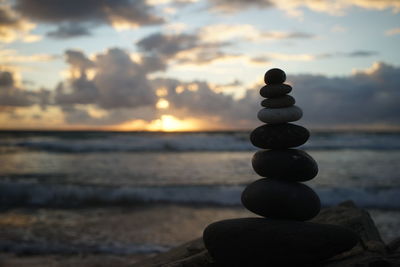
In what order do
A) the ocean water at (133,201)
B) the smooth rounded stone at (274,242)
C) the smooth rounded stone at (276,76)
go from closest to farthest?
1. the smooth rounded stone at (274,242)
2. the smooth rounded stone at (276,76)
3. the ocean water at (133,201)

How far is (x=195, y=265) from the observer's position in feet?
14.9

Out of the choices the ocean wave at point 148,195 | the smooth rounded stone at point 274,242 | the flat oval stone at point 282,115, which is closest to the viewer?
the smooth rounded stone at point 274,242

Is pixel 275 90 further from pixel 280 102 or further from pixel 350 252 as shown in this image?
pixel 350 252

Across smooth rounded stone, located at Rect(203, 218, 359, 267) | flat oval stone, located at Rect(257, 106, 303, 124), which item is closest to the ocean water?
smooth rounded stone, located at Rect(203, 218, 359, 267)

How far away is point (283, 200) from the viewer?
14.8 feet

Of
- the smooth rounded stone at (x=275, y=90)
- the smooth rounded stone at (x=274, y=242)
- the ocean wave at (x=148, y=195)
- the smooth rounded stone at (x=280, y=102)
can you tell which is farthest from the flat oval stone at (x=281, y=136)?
the ocean wave at (x=148, y=195)

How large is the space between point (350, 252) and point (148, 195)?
10204 mm

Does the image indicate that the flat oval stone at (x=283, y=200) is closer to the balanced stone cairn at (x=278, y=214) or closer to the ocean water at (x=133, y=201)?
the balanced stone cairn at (x=278, y=214)

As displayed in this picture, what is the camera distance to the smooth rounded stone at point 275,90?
4.70 meters

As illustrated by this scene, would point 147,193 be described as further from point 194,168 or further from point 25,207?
point 194,168

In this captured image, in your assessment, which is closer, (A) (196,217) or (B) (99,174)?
(A) (196,217)

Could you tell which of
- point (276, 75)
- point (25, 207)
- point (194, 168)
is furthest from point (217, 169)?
point (276, 75)

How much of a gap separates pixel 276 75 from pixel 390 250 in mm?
2523

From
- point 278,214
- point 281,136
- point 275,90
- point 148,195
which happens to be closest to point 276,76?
point 275,90
